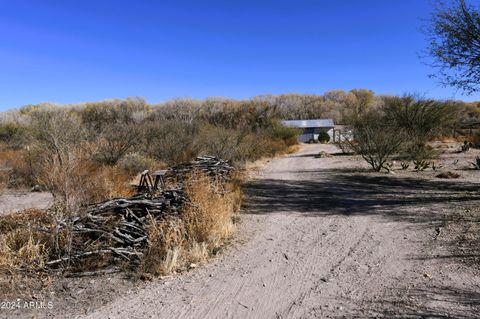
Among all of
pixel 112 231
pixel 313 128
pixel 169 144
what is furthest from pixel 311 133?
pixel 112 231

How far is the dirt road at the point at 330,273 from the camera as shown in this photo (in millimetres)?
3859

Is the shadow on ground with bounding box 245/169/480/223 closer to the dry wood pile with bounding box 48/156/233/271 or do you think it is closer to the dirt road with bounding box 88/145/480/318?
the dirt road with bounding box 88/145/480/318

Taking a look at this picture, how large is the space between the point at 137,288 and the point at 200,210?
2.08 meters

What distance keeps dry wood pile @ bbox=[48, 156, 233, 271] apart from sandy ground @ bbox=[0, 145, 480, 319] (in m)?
0.48

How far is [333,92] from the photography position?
108375 mm

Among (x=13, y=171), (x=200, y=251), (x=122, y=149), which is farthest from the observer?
(x=122, y=149)

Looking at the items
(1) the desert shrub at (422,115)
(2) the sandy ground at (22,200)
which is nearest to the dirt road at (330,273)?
(2) the sandy ground at (22,200)

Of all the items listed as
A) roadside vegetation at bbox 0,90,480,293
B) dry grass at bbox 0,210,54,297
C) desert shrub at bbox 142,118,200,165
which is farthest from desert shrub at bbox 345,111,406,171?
dry grass at bbox 0,210,54,297

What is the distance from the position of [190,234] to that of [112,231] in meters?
1.26

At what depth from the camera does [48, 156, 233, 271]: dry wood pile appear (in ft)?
16.7

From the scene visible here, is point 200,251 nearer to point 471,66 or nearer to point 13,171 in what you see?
point 471,66

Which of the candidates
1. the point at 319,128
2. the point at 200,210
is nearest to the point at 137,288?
the point at 200,210

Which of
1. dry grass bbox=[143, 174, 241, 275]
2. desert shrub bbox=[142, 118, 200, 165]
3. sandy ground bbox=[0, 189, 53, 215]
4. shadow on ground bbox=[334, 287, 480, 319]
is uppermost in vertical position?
desert shrub bbox=[142, 118, 200, 165]

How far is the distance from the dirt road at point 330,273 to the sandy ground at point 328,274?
0.5 inches
